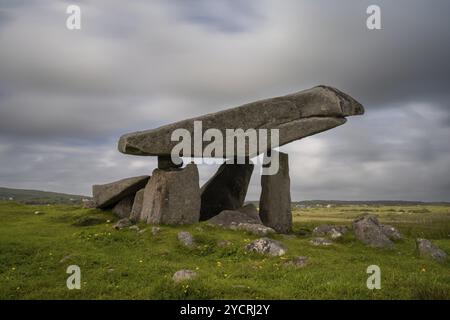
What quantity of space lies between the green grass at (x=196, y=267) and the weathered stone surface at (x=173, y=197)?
1469 mm

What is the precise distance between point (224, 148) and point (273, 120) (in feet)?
12.2

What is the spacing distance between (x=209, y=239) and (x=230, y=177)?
1217cm

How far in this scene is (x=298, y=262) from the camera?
18969 mm

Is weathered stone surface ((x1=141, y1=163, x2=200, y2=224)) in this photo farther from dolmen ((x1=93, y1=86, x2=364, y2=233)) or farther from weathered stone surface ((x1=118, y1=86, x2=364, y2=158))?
weathered stone surface ((x1=118, y1=86, x2=364, y2=158))

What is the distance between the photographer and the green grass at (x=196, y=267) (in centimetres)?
1453

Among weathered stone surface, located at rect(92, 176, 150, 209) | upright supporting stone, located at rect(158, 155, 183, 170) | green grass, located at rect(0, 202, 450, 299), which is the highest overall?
upright supporting stone, located at rect(158, 155, 183, 170)

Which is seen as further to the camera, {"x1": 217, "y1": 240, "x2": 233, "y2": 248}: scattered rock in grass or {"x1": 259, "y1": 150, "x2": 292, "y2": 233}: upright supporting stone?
{"x1": 259, "y1": 150, "x2": 292, "y2": 233}: upright supporting stone

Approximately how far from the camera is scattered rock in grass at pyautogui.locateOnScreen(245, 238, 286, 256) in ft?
68.4

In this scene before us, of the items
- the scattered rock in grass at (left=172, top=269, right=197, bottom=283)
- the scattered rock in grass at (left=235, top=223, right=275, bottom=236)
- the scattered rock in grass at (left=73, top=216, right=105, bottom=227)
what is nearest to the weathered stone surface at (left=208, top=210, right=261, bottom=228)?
the scattered rock in grass at (left=235, top=223, right=275, bottom=236)

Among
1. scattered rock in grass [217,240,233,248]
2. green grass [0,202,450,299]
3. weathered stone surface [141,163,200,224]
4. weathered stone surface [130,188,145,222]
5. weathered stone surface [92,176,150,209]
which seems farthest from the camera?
weathered stone surface [92,176,150,209]

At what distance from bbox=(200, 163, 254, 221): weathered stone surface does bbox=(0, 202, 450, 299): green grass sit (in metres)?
7.35

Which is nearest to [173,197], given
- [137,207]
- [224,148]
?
[137,207]

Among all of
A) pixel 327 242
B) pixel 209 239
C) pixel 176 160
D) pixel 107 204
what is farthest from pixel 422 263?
pixel 107 204

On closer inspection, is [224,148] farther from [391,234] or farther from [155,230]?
[391,234]
